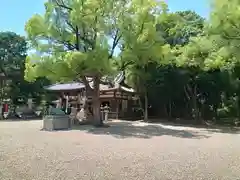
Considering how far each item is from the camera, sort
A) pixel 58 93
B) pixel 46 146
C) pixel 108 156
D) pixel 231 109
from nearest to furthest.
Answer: pixel 108 156, pixel 46 146, pixel 231 109, pixel 58 93

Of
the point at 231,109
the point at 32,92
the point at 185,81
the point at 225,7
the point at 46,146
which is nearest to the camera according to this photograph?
the point at 225,7

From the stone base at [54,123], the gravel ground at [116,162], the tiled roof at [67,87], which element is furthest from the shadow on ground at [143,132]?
the tiled roof at [67,87]

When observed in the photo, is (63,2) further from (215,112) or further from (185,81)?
(215,112)

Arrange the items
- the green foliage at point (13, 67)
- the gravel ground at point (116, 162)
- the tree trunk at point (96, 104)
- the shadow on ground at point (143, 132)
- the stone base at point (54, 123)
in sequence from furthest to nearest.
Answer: the green foliage at point (13, 67)
the tree trunk at point (96, 104)
the stone base at point (54, 123)
the shadow on ground at point (143, 132)
the gravel ground at point (116, 162)

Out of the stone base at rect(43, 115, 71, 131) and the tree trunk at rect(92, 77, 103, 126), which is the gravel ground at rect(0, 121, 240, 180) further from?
the tree trunk at rect(92, 77, 103, 126)

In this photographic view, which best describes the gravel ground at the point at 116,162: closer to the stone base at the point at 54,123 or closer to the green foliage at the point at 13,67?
the stone base at the point at 54,123

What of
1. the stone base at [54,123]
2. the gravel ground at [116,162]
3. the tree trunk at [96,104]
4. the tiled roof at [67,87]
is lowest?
the gravel ground at [116,162]

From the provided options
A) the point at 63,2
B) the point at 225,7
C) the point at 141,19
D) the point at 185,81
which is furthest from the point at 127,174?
the point at 185,81

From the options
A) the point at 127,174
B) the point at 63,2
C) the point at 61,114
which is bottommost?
the point at 127,174

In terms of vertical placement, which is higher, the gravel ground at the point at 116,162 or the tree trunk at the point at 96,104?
the tree trunk at the point at 96,104

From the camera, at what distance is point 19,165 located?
253 inches

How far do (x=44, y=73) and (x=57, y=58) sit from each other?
1.13 m


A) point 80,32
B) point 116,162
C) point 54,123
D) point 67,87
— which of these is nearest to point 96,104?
point 54,123

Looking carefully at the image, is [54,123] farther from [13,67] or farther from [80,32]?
[13,67]
